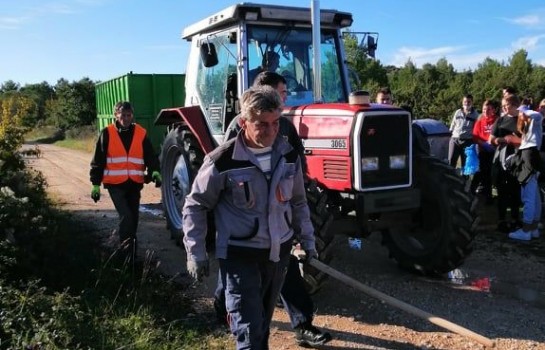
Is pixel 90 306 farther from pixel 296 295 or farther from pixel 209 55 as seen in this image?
pixel 209 55

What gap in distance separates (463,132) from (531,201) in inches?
110

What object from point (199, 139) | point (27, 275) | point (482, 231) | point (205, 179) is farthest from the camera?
point (482, 231)

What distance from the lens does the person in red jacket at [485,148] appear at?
334 inches

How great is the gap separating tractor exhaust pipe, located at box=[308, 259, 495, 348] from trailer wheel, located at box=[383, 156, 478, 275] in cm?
138

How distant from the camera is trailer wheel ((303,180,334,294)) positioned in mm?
4238

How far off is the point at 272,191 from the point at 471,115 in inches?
284

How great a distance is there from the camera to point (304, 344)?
3863 mm

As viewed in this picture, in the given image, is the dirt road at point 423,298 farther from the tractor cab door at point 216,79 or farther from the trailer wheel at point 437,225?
the tractor cab door at point 216,79

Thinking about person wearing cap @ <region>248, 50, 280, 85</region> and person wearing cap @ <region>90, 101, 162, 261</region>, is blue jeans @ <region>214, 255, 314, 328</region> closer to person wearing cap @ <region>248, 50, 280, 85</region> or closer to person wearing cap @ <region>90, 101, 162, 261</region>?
person wearing cap @ <region>90, 101, 162, 261</region>

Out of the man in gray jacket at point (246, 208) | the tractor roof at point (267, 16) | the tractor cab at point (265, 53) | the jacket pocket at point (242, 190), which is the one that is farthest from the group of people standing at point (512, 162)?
the jacket pocket at point (242, 190)

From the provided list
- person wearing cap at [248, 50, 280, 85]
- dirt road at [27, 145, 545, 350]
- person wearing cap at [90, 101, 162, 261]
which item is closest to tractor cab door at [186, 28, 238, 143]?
person wearing cap at [248, 50, 280, 85]

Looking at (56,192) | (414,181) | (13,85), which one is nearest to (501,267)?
(414,181)

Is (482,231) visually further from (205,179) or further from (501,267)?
(205,179)

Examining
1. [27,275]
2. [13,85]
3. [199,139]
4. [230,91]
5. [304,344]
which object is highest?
[13,85]
